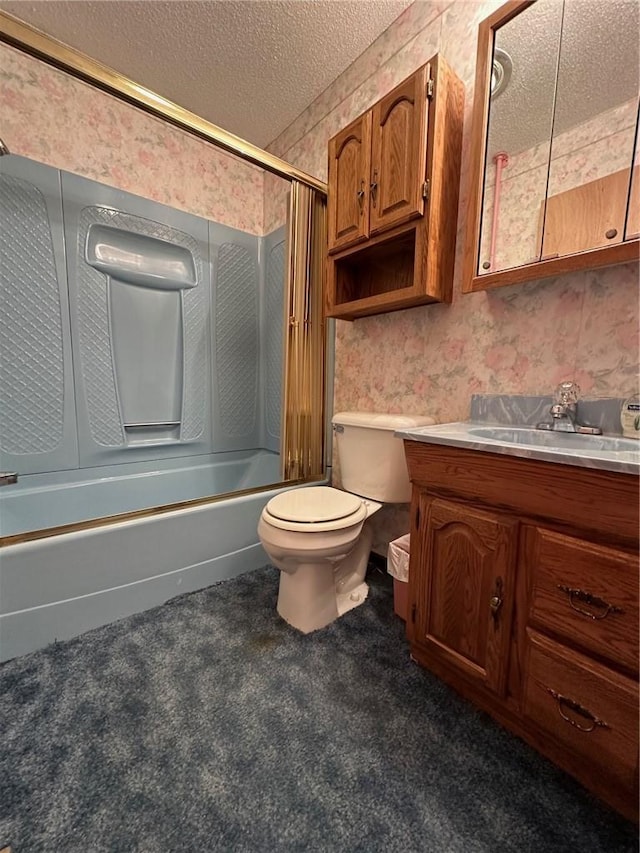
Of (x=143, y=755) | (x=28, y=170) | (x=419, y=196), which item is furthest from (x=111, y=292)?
(x=143, y=755)

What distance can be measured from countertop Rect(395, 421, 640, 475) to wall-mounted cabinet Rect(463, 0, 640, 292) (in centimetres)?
49

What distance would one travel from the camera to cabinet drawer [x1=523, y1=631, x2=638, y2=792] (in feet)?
2.33

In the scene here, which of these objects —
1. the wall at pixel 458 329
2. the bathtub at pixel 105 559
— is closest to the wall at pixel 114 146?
the wall at pixel 458 329

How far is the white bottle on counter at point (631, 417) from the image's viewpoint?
970 mm

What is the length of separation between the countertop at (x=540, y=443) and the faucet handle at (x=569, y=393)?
0.10m

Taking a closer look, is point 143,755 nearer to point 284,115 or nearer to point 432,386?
point 432,386

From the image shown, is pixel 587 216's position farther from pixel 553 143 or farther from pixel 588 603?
pixel 588 603

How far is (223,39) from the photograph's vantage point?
162cm

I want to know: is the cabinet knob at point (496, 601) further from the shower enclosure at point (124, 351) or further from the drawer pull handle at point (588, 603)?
the shower enclosure at point (124, 351)

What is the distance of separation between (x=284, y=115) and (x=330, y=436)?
6.35ft

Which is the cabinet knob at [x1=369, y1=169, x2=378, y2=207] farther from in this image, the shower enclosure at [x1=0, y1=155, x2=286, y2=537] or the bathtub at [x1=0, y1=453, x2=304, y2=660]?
the bathtub at [x1=0, y1=453, x2=304, y2=660]

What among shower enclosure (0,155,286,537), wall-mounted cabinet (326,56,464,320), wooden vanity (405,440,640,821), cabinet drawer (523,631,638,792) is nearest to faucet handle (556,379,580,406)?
wooden vanity (405,440,640,821)

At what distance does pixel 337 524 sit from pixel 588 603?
28.2 inches

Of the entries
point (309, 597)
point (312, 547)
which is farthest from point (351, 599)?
point (312, 547)
